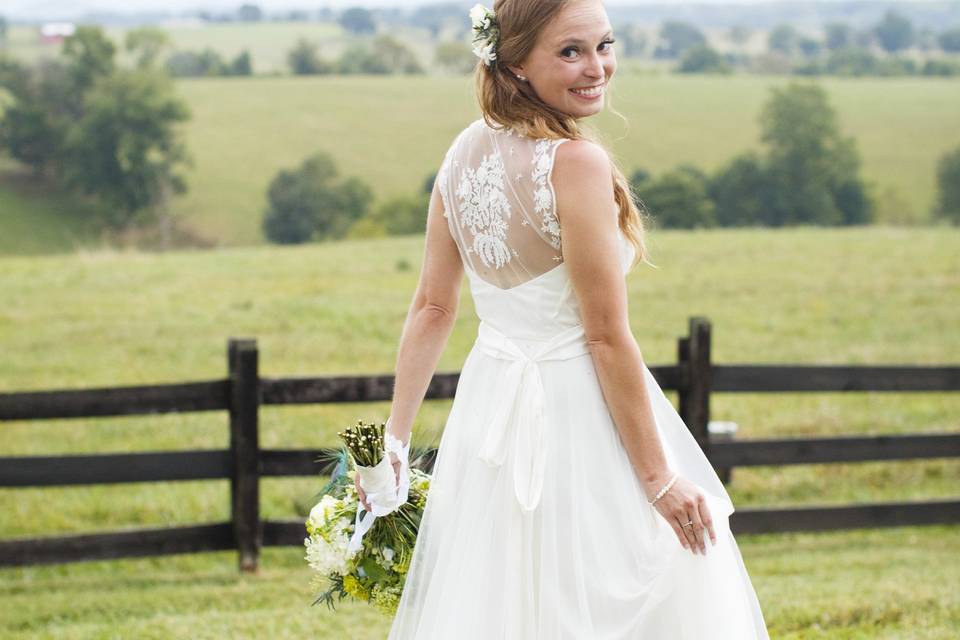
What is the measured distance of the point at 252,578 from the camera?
699 cm

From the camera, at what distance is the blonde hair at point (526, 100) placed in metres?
2.83

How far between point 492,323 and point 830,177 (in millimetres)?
56345

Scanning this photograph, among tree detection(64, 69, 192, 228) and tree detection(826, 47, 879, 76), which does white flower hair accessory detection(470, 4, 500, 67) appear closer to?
tree detection(64, 69, 192, 228)

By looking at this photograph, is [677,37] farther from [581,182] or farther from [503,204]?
[581,182]

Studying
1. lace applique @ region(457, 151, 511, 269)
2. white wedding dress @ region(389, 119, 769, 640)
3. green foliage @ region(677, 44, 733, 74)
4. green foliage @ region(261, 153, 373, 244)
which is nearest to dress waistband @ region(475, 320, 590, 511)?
white wedding dress @ region(389, 119, 769, 640)

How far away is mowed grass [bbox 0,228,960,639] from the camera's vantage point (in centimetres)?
610

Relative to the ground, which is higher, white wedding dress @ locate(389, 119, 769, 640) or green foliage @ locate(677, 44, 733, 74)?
green foliage @ locate(677, 44, 733, 74)

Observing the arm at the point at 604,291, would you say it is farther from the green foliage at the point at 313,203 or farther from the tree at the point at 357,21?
the tree at the point at 357,21

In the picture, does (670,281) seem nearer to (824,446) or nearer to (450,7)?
(824,446)

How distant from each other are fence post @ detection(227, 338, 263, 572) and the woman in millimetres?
4007

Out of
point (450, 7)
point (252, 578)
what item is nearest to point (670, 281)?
point (252, 578)

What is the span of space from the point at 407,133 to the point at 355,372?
48223 mm

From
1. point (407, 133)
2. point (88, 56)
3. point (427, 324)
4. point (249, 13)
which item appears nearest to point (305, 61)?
point (88, 56)

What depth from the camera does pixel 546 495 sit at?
9.47ft
